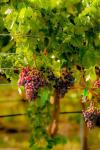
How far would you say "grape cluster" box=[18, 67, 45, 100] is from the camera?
3.34m

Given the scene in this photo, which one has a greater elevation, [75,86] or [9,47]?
[9,47]

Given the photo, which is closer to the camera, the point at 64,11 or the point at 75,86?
the point at 64,11

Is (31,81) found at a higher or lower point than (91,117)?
higher

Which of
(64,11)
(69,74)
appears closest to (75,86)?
(69,74)

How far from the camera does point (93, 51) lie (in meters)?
3.44

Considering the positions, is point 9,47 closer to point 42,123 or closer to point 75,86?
point 75,86

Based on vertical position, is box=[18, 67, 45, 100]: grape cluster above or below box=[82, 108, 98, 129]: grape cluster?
above

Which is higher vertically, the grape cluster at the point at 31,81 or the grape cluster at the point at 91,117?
the grape cluster at the point at 31,81

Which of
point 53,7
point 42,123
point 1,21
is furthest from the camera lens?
point 42,123

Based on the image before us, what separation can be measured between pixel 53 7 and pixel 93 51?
1.07 feet

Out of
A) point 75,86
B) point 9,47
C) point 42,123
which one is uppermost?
point 9,47

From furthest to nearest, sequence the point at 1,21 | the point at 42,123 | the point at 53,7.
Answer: the point at 42,123 → the point at 1,21 → the point at 53,7

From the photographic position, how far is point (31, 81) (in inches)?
132

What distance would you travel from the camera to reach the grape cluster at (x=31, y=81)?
11.0 feet
